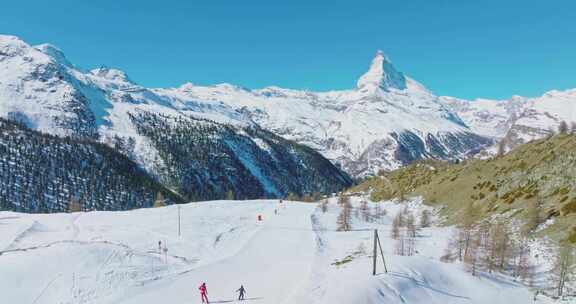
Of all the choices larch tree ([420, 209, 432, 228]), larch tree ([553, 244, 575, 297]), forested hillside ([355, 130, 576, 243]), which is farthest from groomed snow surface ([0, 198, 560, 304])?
forested hillside ([355, 130, 576, 243])

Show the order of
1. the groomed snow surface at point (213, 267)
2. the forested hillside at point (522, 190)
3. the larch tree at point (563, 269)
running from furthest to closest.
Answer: the forested hillside at point (522, 190)
the larch tree at point (563, 269)
the groomed snow surface at point (213, 267)

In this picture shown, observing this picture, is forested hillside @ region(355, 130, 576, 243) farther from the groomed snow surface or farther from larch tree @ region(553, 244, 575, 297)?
the groomed snow surface

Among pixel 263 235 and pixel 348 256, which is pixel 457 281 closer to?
pixel 348 256

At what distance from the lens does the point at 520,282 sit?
5225cm

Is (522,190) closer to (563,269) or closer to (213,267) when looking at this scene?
(563,269)

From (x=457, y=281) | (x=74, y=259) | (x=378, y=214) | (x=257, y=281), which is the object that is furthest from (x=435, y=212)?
(x=74, y=259)

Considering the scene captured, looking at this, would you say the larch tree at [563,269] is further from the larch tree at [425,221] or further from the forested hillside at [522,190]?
the larch tree at [425,221]

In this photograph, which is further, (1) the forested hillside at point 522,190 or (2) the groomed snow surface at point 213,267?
(1) the forested hillside at point 522,190

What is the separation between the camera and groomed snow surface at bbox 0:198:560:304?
147 feet

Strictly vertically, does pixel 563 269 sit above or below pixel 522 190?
below

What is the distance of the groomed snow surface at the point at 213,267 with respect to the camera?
44.7 meters

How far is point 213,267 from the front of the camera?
195ft

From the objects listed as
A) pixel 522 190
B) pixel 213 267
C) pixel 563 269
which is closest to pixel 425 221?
pixel 522 190

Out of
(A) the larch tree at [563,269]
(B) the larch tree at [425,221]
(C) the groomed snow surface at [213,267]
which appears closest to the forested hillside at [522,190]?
(B) the larch tree at [425,221]
